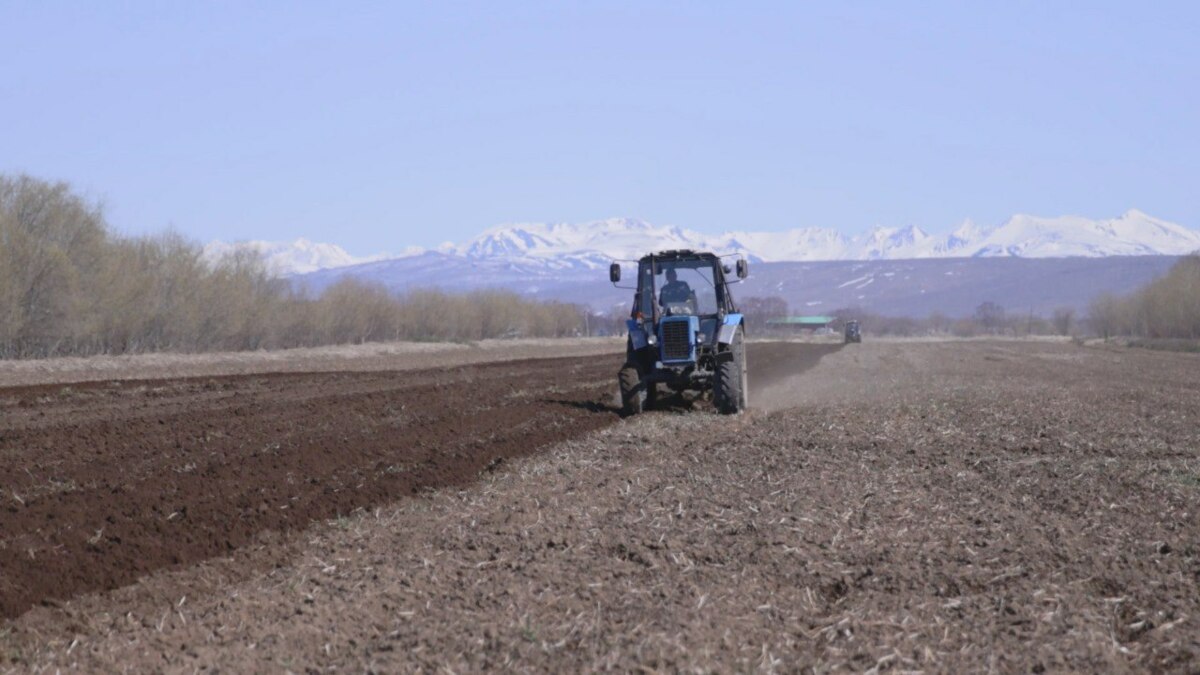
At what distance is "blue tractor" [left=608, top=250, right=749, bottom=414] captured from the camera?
17844 mm

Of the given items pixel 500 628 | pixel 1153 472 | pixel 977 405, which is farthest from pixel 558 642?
pixel 977 405

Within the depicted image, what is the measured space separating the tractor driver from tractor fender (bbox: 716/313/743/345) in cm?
72

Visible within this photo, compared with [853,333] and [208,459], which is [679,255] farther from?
[853,333]

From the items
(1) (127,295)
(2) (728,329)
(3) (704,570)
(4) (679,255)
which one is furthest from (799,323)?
(3) (704,570)

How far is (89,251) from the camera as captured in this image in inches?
1603

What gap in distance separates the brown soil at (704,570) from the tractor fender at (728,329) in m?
4.00

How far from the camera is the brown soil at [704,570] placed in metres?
5.96

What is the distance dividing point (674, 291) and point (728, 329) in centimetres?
112

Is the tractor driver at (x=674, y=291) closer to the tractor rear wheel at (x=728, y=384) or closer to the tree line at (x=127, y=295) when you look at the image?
the tractor rear wheel at (x=728, y=384)

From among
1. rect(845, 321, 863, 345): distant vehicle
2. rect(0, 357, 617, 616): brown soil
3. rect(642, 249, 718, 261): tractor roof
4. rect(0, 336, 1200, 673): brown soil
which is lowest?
rect(845, 321, 863, 345): distant vehicle

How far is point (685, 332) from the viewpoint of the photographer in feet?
58.5

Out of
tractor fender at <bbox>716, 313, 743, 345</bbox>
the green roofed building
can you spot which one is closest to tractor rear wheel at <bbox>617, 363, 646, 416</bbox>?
tractor fender at <bbox>716, 313, 743, 345</bbox>

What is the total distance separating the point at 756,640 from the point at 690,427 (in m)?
10.3

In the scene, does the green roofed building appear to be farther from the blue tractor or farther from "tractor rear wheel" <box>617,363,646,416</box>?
"tractor rear wheel" <box>617,363,646,416</box>
